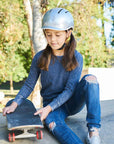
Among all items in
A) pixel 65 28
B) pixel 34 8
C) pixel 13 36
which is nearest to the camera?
pixel 65 28

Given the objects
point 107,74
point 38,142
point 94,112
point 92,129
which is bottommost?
point 107,74

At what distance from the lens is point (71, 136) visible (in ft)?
7.25

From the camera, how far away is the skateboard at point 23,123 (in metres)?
2.18

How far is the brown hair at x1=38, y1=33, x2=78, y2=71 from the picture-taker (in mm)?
2529

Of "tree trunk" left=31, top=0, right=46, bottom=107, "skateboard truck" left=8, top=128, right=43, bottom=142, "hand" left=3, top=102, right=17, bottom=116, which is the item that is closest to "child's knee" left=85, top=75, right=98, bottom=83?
"skateboard truck" left=8, top=128, right=43, bottom=142

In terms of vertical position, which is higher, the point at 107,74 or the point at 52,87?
the point at 52,87

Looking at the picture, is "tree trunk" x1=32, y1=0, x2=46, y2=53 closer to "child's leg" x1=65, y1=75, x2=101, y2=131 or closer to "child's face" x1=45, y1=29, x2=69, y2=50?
"child's face" x1=45, y1=29, x2=69, y2=50

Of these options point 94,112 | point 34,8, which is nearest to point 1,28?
point 34,8

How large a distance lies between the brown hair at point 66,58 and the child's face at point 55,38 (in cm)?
10

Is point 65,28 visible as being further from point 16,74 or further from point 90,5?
point 16,74

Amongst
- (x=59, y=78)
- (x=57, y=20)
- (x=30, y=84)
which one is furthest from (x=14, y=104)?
(x=57, y=20)

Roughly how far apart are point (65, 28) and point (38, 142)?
46.3 inches

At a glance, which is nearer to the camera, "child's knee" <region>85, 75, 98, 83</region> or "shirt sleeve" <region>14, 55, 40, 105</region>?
"child's knee" <region>85, 75, 98, 83</region>

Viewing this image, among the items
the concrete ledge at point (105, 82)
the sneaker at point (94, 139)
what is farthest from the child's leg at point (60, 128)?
the concrete ledge at point (105, 82)
